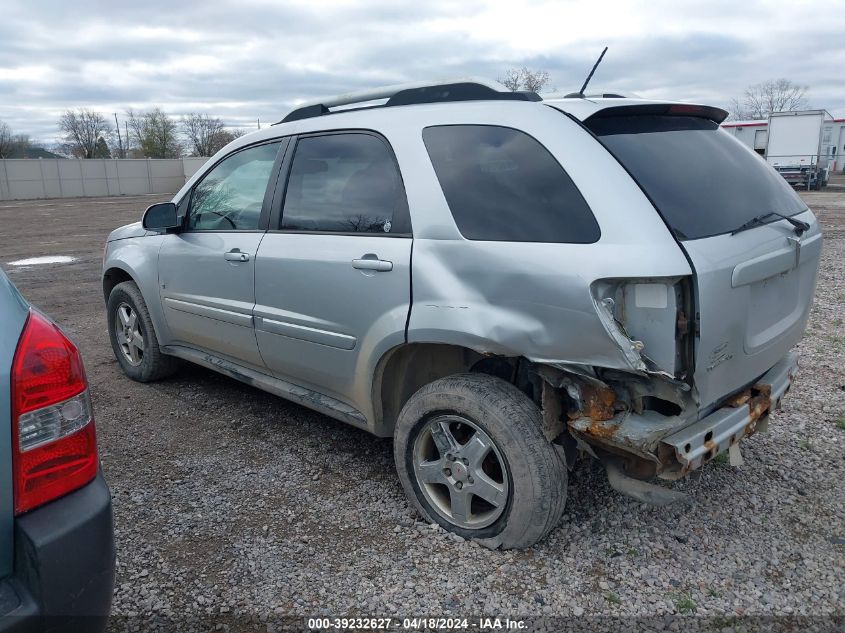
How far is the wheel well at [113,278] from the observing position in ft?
17.0

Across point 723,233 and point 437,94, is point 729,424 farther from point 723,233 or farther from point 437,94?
point 437,94

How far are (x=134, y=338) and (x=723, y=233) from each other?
13.5 feet

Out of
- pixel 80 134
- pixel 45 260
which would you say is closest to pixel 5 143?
pixel 80 134

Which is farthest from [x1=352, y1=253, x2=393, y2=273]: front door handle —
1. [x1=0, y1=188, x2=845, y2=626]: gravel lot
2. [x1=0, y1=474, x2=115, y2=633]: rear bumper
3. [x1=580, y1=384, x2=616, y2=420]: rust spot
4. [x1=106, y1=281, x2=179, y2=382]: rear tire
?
[x1=106, y1=281, x2=179, y2=382]: rear tire

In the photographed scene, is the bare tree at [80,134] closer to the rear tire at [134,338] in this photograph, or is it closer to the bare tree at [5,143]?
the bare tree at [5,143]

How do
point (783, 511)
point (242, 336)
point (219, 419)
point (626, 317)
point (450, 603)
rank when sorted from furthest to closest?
1. point (219, 419)
2. point (242, 336)
3. point (783, 511)
4. point (450, 603)
5. point (626, 317)

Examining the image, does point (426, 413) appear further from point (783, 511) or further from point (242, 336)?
point (783, 511)

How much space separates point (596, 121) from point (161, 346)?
11.2 feet

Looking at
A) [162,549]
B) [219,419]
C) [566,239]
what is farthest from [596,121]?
[219,419]

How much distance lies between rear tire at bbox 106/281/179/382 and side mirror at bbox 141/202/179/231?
760 mm

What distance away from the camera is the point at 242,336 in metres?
3.90

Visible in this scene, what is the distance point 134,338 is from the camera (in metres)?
5.01

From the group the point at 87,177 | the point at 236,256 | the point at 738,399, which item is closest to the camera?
the point at 738,399

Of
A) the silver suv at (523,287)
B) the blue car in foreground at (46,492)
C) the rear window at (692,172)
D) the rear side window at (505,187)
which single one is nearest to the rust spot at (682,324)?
the silver suv at (523,287)
